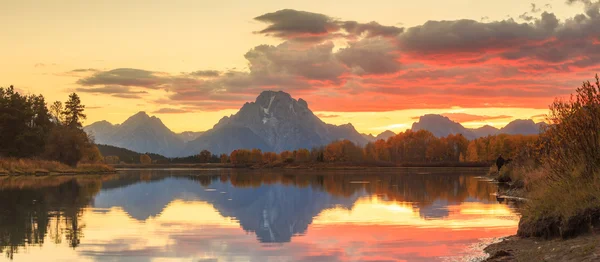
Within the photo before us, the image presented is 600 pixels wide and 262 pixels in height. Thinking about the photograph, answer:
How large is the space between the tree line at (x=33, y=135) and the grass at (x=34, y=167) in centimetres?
247

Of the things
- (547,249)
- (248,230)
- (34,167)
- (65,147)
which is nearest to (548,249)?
(547,249)

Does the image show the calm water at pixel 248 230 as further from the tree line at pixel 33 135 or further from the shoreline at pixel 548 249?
the tree line at pixel 33 135

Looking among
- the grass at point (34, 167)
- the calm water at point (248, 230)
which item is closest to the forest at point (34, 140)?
the grass at point (34, 167)

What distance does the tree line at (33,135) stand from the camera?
93750mm

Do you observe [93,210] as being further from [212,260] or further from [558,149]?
[558,149]

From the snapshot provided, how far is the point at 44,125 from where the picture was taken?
10694 cm

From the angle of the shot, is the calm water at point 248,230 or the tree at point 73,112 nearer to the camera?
the calm water at point 248,230

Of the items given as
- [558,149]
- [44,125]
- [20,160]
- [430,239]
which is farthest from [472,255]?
[44,125]

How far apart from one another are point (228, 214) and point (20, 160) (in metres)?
65.7

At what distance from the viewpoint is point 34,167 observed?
88000 mm

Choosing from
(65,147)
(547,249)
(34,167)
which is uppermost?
(65,147)

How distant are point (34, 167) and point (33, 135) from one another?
11053 millimetres

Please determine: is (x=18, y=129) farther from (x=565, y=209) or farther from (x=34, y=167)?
(x=565, y=209)

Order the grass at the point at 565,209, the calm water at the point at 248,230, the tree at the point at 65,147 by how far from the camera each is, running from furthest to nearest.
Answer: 1. the tree at the point at 65,147
2. the calm water at the point at 248,230
3. the grass at the point at 565,209
